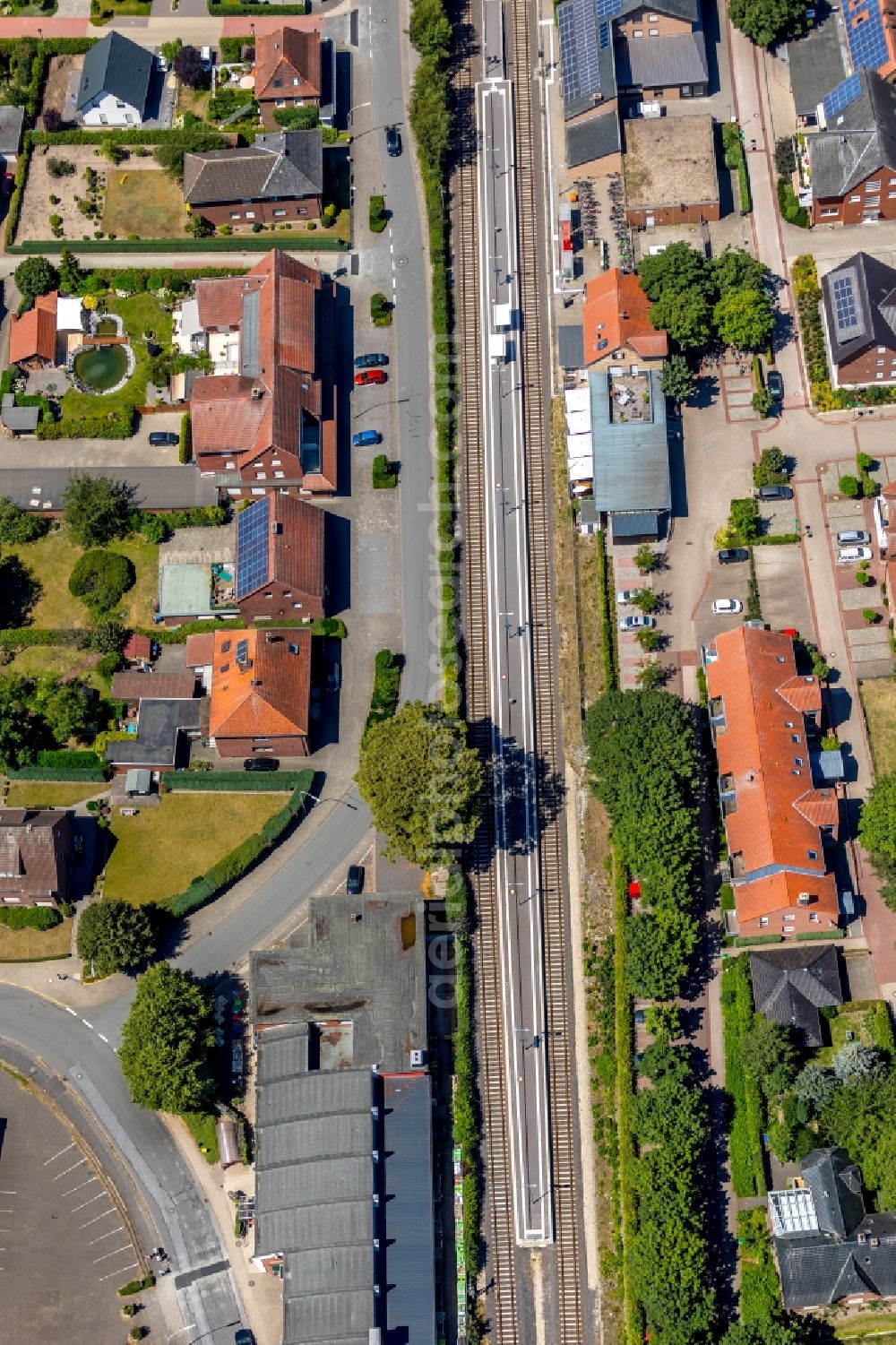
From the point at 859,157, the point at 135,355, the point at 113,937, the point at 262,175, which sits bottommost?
the point at 113,937

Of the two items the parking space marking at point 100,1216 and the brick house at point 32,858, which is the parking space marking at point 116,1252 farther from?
the brick house at point 32,858

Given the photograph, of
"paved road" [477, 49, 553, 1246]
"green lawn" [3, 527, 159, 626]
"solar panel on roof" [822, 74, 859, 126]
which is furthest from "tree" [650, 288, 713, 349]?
"green lawn" [3, 527, 159, 626]

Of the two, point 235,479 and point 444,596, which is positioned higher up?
point 235,479

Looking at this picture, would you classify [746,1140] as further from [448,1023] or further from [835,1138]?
[448,1023]

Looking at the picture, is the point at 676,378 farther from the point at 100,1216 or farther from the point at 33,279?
the point at 100,1216

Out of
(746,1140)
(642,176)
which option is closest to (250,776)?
(746,1140)

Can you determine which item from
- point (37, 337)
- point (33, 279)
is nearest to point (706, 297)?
point (37, 337)

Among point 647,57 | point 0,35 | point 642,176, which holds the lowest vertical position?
point 642,176

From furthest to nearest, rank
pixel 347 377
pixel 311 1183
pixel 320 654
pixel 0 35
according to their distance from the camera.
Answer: pixel 0 35
pixel 347 377
pixel 320 654
pixel 311 1183
